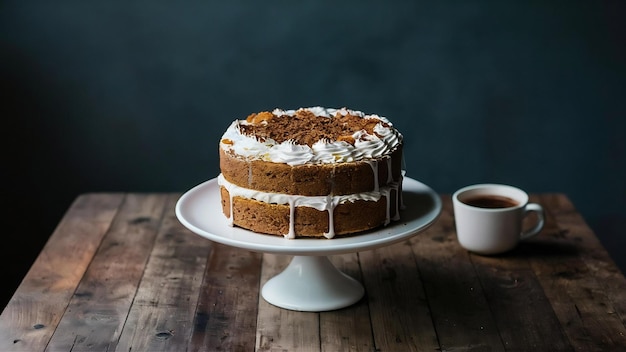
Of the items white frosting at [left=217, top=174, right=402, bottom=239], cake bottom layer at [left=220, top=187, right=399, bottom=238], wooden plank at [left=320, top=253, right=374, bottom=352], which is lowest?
wooden plank at [left=320, top=253, right=374, bottom=352]

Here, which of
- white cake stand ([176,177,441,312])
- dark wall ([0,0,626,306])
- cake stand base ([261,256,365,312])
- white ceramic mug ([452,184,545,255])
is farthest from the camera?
dark wall ([0,0,626,306])

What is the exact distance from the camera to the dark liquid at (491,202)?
1.96 meters

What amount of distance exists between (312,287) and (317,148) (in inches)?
12.0

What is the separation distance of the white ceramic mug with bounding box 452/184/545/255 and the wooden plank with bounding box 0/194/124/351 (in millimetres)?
810

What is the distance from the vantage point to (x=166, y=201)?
2.25 m

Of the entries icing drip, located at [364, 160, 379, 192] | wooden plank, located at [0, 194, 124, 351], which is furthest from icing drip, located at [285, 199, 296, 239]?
wooden plank, located at [0, 194, 124, 351]

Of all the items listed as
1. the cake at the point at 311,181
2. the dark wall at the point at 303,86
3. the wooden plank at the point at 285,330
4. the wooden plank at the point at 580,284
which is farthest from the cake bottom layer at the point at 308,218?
the dark wall at the point at 303,86

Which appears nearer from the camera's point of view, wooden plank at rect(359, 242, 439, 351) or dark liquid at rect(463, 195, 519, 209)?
wooden plank at rect(359, 242, 439, 351)

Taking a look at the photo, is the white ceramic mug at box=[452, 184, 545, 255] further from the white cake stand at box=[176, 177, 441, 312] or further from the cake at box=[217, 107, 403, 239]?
the cake at box=[217, 107, 403, 239]

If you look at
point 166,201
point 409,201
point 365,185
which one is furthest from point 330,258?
point 166,201

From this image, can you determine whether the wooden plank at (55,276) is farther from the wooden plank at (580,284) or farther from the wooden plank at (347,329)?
the wooden plank at (580,284)

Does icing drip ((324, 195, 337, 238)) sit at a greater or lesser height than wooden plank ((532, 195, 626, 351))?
greater

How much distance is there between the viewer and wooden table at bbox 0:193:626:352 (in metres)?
1.55

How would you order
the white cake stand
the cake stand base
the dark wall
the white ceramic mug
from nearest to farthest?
the white cake stand → the cake stand base → the white ceramic mug → the dark wall
